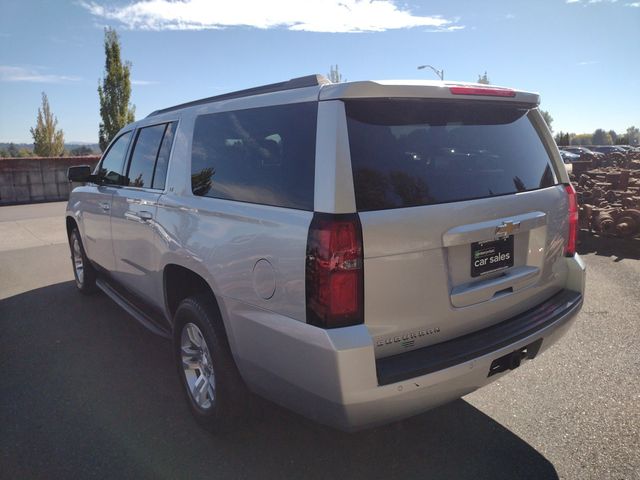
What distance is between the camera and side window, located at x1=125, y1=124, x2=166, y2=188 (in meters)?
3.69

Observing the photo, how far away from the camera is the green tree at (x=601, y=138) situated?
132m

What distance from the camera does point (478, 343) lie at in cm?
239

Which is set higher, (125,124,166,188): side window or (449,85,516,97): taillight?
(449,85,516,97): taillight

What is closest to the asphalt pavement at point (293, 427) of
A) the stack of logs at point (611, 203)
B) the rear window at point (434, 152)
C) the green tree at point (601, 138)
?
the rear window at point (434, 152)

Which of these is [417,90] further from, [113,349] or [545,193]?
[113,349]

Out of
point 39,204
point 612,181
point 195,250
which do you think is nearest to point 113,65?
point 39,204

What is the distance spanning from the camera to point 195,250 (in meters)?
2.84

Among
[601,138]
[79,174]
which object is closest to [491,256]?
[79,174]

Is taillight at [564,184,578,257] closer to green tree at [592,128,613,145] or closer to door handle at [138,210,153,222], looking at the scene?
door handle at [138,210,153,222]

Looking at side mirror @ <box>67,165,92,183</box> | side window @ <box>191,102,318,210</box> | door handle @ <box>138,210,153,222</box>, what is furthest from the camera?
side mirror @ <box>67,165,92,183</box>

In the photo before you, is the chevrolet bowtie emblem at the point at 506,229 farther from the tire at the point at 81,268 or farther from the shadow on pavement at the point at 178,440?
the tire at the point at 81,268

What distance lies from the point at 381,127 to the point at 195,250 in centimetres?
133

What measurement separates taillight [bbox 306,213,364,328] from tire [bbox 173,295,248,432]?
2.79 ft

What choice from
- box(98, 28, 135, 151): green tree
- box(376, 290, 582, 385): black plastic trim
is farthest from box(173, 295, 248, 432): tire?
Result: box(98, 28, 135, 151): green tree
